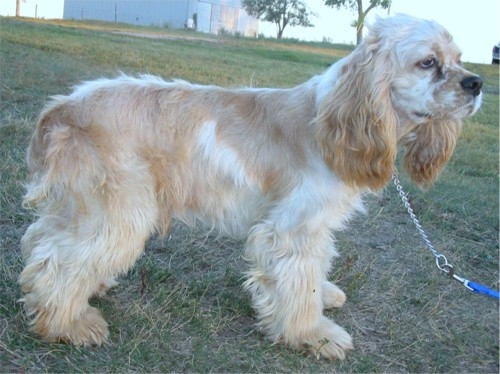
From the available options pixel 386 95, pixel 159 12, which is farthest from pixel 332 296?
pixel 159 12

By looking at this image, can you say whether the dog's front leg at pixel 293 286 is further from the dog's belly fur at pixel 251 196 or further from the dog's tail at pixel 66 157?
the dog's tail at pixel 66 157

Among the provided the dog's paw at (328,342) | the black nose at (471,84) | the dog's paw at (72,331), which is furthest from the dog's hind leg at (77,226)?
the black nose at (471,84)

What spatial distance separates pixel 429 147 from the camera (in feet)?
12.7

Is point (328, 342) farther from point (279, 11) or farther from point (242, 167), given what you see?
point (279, 11)

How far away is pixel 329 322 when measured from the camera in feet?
12.1

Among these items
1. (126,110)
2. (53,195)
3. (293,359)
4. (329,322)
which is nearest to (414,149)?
(329,322)

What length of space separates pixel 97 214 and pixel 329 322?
5.16ft

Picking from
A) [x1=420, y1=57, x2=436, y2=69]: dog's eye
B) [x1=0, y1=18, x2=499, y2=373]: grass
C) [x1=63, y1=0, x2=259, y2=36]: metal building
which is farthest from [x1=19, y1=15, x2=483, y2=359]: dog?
[x1=63, y1=0, x2=259, y2=36]: metal building

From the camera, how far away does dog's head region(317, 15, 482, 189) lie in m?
3.29

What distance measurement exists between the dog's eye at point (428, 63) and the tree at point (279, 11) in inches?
1756

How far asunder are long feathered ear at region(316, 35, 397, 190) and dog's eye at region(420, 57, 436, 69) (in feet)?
0.59

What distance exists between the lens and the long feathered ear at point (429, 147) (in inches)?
150

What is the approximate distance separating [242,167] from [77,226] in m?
0.99

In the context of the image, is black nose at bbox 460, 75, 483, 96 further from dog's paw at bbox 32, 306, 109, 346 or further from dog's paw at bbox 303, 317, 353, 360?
dog's paw at bbox 32, 306, 109, 346
